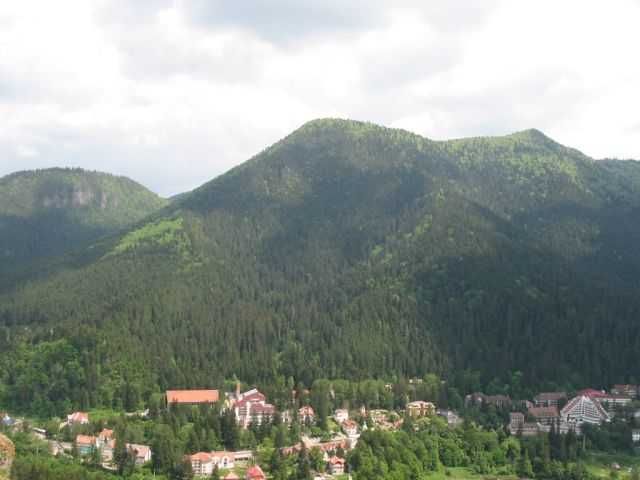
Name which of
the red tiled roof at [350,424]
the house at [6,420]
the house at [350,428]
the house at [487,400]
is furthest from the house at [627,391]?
the house at [6,420]

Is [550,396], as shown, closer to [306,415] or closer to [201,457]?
[306,415]

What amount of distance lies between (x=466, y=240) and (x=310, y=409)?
79.1m

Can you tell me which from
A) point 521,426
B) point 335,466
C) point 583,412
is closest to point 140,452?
point 335,466

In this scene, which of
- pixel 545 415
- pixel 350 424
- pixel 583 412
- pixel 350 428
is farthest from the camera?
pixel 583 412

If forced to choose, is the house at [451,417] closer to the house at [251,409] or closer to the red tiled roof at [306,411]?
the red tiled roof at [306,411]

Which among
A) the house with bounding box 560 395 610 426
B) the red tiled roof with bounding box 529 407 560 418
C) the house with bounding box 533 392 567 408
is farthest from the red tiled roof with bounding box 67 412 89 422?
the house with bounding box 533 392 567 408

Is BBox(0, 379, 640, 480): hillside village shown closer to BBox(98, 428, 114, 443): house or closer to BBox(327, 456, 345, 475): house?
BBox(327, 456, 345, 475): house

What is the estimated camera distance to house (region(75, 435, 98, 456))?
90.9 m

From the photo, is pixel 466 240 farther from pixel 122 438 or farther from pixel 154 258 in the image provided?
pixel 122 438

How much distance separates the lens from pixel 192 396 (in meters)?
113

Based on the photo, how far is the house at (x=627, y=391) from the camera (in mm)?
124625

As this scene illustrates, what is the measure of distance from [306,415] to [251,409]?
8.01 meters

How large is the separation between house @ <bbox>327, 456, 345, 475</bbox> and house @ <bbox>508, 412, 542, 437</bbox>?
101 ft

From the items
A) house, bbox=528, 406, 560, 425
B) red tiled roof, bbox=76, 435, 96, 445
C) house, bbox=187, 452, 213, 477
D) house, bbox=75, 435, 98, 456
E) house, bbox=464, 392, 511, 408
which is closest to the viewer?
house, bbox=187, 452, 213, 477
